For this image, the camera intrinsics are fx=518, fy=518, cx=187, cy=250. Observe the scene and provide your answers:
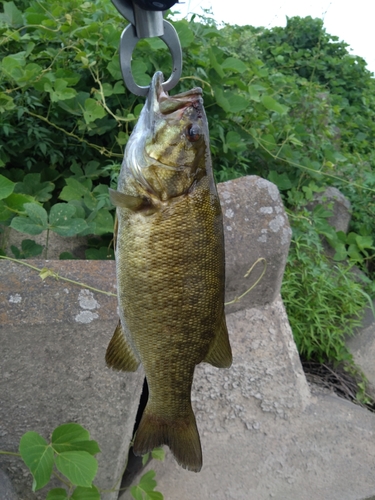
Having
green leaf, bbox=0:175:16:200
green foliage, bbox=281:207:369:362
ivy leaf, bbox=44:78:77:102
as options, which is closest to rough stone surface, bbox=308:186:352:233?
green foliage, bbox=281:207:369:362

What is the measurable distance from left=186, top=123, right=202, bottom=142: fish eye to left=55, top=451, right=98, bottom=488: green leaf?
925 mm

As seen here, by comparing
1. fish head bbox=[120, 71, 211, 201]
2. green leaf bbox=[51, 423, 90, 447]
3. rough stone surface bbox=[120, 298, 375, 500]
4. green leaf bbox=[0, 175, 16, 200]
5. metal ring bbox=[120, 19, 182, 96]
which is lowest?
rough stone surface bbox=[120, 298, 375, 500]

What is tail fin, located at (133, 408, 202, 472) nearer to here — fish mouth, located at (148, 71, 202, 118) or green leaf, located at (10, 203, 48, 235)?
fish mouth, located at (148, 71, 202, 118)

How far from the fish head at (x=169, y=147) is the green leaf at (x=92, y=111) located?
4.97ft

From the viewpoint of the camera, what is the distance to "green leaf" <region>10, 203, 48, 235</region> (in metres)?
1.94

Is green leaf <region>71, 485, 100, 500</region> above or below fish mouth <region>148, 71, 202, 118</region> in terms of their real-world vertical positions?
below

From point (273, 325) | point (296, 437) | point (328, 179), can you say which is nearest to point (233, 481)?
point (296, 437)

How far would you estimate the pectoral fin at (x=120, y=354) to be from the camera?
3.77ft

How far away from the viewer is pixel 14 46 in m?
2.92

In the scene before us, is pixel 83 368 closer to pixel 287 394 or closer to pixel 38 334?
pixel 38 334

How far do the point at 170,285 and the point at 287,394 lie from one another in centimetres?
160

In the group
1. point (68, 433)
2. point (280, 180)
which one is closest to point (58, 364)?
point (68, 433)

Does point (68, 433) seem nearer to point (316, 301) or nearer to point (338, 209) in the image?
point (316, 301)

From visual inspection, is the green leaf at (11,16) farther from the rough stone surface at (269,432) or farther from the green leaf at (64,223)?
the rough stone surface at (269,432)
